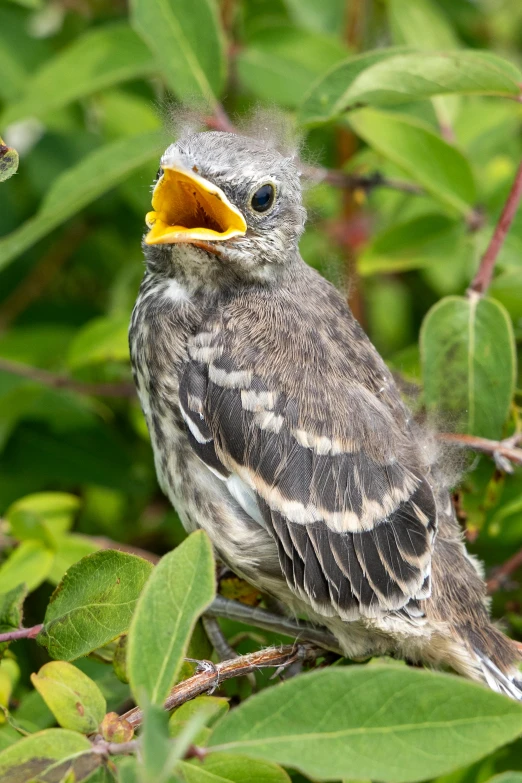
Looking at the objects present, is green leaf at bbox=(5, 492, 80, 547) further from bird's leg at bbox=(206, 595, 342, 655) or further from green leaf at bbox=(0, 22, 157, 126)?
green leaf at bbox=(0, 22, 157, 126)

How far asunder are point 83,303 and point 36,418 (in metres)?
0.44

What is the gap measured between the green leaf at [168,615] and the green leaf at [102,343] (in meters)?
1.11

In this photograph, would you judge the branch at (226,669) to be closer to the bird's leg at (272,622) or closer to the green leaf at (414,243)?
the bird's leg at (272,622)

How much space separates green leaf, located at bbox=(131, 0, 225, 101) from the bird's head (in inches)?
13.5

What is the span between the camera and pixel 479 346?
6.56 feet

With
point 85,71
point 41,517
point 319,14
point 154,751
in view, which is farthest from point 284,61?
point 154,751

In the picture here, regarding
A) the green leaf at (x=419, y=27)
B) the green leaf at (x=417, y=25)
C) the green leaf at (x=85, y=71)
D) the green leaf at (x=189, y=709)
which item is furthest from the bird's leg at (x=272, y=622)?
the green leaf at (x=417, y=25)

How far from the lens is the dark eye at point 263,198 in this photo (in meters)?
1.94

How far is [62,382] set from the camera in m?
2.42

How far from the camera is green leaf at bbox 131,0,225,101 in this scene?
89.0 inches

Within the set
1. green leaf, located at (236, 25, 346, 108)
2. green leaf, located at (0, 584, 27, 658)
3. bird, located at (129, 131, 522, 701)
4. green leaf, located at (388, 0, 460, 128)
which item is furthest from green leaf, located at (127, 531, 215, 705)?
green leaf, located at (388, 0, 460, 128)

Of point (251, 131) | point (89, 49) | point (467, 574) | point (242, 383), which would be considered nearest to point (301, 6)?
point (89, 49)

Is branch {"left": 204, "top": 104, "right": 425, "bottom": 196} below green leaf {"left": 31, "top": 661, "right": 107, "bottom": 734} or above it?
above

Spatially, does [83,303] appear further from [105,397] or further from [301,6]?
[301,6]
